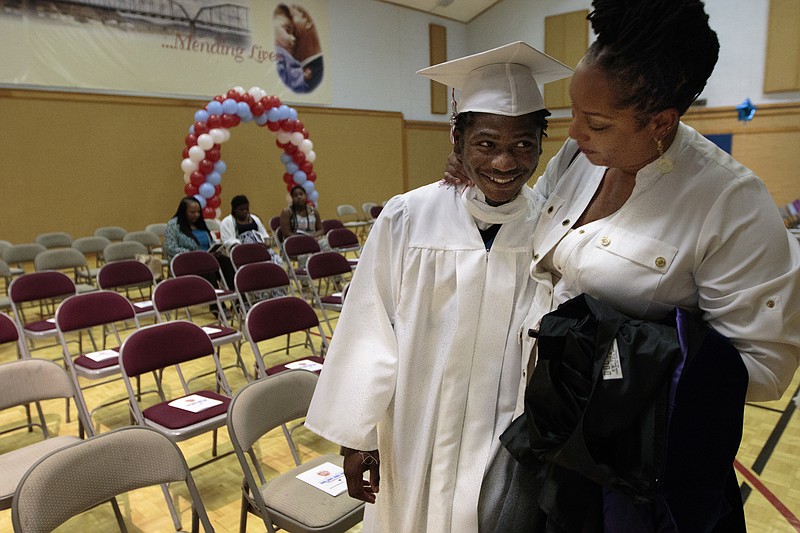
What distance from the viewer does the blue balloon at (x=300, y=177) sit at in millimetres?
10570

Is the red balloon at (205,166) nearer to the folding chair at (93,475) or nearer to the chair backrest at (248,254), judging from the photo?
the chair backrest at (248,254)

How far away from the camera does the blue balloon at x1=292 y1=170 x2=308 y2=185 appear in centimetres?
1057

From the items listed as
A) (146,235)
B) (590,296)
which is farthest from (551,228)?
(146,235)

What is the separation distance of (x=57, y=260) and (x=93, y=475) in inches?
229

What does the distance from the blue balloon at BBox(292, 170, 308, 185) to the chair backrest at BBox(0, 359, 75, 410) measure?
7.82 metres

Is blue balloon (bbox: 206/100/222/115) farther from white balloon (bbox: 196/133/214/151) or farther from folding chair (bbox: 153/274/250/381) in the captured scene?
folding chair (bbox: 153/274/250/381)

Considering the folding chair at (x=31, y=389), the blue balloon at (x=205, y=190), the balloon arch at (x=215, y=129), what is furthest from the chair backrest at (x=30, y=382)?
the blue balloon at (x=205, y=190)

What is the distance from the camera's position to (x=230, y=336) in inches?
172

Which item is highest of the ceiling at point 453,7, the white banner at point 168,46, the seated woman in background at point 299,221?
the ceiling at point 453,7

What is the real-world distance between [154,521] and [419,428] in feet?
7.03

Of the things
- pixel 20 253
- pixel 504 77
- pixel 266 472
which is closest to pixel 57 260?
pixel 20 253

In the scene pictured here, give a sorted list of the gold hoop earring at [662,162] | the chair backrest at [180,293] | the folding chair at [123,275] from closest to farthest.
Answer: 1. the gold hoop earring at [662,162]
2. the chair backrest at [180,293]
3. the folding chair at [123,275]

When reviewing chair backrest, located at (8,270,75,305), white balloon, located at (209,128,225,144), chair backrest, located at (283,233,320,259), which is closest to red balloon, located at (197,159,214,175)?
white balloon, located at (209,128,225,144)

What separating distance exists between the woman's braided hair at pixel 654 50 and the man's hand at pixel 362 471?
1.06 metres
